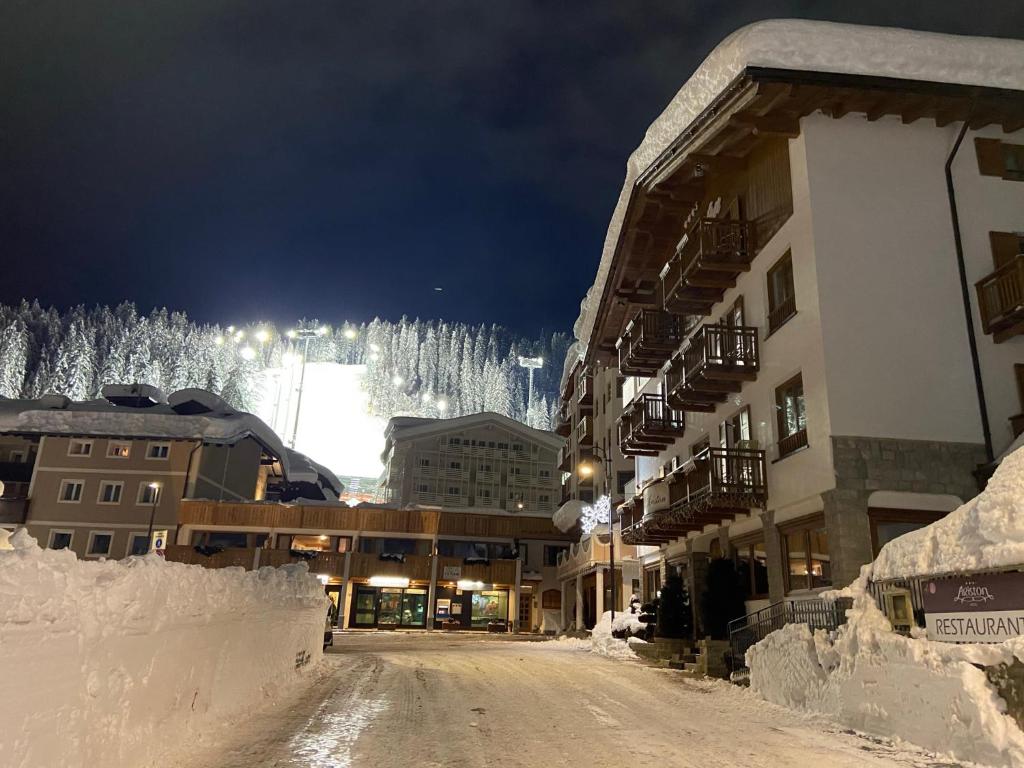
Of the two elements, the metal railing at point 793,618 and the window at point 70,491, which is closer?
the metal railing at point 793,618

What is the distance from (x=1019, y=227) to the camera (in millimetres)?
16984

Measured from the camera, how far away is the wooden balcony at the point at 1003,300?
1502 centimetres

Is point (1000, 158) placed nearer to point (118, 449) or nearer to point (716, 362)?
point (716, 362)

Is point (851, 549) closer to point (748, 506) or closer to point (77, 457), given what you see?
point (748, 506)

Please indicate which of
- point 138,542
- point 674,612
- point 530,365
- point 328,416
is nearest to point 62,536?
point 138,542

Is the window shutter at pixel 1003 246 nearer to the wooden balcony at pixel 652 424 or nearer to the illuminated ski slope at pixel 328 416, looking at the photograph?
the wooden balcony at pixel 652 424

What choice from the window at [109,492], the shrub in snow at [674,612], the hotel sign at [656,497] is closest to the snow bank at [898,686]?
the shrub in snow at [674,612]

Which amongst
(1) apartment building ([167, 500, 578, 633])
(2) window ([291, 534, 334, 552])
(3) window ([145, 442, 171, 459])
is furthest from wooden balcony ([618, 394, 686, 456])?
(3) window ([145, 442, 171, 459])

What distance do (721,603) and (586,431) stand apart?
3171 centimetres

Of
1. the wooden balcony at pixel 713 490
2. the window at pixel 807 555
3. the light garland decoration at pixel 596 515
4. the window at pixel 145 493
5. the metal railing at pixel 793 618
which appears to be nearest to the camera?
the metal railing at pixel 793 618

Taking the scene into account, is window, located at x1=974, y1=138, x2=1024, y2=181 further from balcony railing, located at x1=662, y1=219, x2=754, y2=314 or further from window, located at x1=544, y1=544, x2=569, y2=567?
window, located at x1=544, y1=544, x2=569, y2=567

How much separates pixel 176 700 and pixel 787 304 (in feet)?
50.9

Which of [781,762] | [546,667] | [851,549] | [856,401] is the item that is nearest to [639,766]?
[781,762]

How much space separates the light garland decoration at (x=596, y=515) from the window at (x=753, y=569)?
17.4 m
